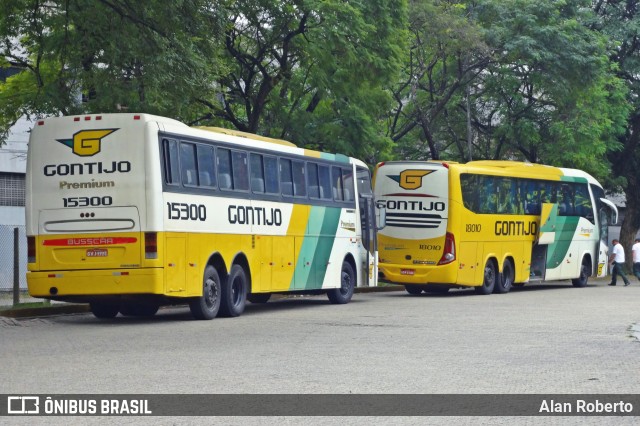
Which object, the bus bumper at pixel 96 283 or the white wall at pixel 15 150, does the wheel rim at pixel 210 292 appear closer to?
the bus bumper at pixel 96 283

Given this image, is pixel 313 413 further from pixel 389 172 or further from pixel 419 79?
pixel 419 79

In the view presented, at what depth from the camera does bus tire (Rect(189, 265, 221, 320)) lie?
20766 mm

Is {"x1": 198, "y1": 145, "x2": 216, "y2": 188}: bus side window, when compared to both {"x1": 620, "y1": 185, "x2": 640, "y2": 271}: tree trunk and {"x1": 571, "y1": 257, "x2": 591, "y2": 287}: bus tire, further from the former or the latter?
{"x1": 620, "y1": 185, "x2": 640, "y2": 271}: tree trunk

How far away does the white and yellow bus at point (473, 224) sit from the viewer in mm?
30531

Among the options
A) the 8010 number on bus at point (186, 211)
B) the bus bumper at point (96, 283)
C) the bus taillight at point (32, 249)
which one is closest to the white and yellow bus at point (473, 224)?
the 8010 number on bus at point (186, 211)

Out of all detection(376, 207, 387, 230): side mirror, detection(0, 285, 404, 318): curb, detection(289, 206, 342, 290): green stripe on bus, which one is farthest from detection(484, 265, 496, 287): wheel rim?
detection(0, 285, 404, 318): curb

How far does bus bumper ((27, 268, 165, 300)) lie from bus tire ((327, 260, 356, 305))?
7841 mm

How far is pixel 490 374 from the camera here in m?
12.1

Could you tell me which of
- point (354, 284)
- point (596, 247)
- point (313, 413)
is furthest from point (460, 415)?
point (596, 247)

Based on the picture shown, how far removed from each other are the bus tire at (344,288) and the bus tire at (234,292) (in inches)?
179

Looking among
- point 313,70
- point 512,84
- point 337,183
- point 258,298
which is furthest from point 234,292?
point 512,84

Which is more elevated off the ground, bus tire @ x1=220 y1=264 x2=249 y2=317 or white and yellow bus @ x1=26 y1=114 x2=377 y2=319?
white and yellow bus @ x1=26 y1=114 x2=377 y2=319

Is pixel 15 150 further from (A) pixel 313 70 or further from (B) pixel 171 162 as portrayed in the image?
(B) pixel 171 162

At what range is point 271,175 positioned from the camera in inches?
924
